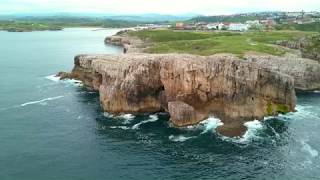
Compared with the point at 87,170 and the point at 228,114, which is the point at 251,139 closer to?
the point at 228,114

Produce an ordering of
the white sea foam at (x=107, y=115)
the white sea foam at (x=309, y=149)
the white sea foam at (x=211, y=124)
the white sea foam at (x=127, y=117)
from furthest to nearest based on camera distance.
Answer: the white sea foam at (x=107, y=115), the white sea foam at (x=127, y=117), the white sea foam at (x=211, y=124), the white sea foam at (x=309, y=149)

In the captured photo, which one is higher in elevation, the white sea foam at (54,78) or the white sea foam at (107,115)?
the white sea foam at (54,78)

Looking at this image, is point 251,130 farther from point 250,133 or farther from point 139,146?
point 139,146

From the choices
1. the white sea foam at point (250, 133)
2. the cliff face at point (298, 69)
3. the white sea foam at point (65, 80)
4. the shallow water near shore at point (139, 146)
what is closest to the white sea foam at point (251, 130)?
the white sea foam at point (250, 133)

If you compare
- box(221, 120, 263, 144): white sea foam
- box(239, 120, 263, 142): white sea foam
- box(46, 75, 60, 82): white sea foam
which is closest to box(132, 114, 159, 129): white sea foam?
box(221, 120, 263, 144): white sea foam

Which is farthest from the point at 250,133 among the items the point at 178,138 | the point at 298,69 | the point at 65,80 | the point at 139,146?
the point at 65,80

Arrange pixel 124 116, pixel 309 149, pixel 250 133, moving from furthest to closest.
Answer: pixel 124 116, pixel 250 133, pixel 309 149

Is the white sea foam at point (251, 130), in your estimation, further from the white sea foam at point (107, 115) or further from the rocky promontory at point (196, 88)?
the white sea foam at point (107, 115)
